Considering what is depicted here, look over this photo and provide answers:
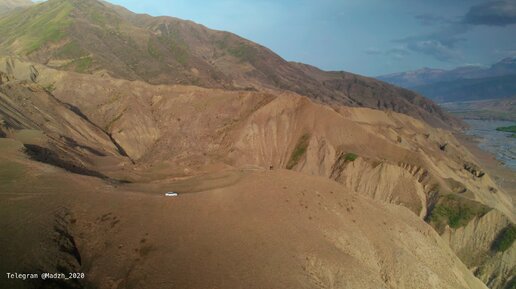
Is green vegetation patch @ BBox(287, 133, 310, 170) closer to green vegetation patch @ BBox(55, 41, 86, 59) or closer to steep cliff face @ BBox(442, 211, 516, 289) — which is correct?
steep cliff face @ BBox(442, 211, 516, 289)

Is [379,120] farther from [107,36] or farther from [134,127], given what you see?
[107,36]

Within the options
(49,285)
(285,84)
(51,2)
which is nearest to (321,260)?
(49,285)

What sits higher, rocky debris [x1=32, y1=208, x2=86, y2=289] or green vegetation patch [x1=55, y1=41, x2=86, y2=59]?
green vegetation patch [x1=55, y1=41, x2=86, y2=59]

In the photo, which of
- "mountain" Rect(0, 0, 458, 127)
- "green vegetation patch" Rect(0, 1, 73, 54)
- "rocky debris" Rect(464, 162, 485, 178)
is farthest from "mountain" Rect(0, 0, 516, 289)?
"green vegetation patch" Rect(0, 1, 73, 54)

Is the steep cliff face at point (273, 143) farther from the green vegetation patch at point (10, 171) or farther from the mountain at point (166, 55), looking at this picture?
the mountain at point (166, 55)

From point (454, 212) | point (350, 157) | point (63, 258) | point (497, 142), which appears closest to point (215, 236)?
point (63, 258)
